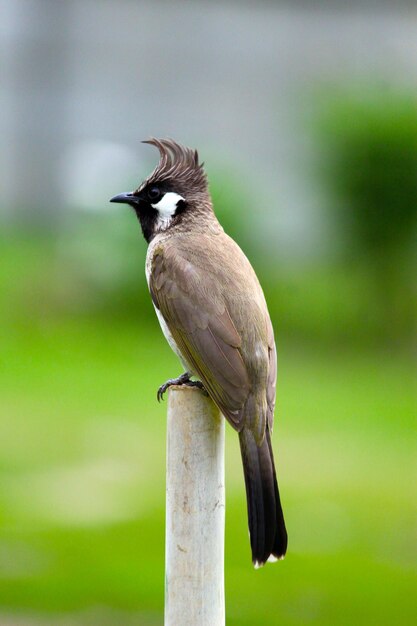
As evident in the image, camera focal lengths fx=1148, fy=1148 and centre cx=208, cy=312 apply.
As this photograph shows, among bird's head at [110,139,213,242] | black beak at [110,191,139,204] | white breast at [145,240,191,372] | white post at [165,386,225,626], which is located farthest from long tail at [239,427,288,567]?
black beak at [110,191,139,204]

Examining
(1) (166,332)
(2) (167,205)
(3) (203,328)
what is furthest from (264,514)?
(2) (167,205)

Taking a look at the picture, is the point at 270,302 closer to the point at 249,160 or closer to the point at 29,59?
the point at 249,160

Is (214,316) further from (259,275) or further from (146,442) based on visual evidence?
(259,275)

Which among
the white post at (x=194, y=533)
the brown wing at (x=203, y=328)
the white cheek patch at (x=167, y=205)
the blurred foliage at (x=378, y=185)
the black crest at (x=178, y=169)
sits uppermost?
the blurred foliage at (x=378, y=185)

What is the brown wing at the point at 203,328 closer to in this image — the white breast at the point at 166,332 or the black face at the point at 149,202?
the white breast at the point at 166,332

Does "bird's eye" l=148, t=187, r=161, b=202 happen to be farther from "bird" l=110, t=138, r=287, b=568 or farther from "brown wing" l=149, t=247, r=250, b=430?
"brown wing" l=149, t=247, r=250, b=430

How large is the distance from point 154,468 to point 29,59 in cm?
1024

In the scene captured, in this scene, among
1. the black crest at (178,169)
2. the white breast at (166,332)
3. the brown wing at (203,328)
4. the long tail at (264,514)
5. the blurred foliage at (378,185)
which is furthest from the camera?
the blurred foliage at (378,185)

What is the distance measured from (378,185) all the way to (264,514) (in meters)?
7.89

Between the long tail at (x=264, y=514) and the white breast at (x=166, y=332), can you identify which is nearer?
the long tail at (x=264, y=514)

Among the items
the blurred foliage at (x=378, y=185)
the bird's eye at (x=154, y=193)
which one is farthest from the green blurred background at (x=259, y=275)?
the bird's eye at (x=154, y=193)

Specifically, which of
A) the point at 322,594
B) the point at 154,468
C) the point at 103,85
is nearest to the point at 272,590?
the point at 322,594

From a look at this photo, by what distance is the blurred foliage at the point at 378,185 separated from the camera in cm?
1060

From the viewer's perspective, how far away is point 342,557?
5.86 metres
